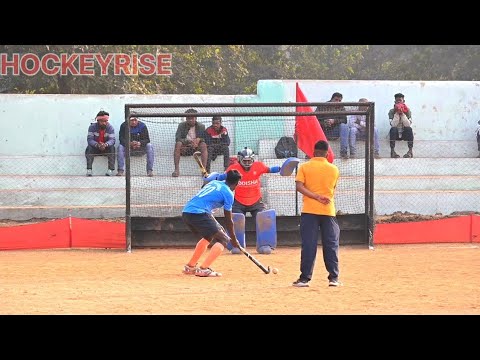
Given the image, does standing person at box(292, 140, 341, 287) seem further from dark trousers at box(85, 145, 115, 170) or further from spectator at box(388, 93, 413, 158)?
spectator at box(388, 93, 413, 158)

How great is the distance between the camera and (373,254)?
1727 cm

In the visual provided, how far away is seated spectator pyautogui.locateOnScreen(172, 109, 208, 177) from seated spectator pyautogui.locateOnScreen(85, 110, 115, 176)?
1931 millimetres

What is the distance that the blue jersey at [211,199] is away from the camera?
13641 mm

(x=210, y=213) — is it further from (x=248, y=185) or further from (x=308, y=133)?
(x=308, y=133)

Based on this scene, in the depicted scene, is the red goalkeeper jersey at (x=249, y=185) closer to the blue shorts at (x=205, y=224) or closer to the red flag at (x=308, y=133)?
the red flag at (x=308, y=133)

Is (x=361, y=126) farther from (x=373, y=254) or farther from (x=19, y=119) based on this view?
(x=19, y=119)

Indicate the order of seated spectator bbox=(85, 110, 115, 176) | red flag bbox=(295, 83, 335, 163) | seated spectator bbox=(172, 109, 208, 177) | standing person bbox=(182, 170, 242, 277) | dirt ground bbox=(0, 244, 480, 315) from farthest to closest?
seated spectator bbox=(85, 110, 115, 176) → seated spectator bbox=(172, 109, 208, 177) → red flag bbox=(295, 83, 335, 163) → standing person bbox=(182, 170, 242, 277) → dirt ground bbox=(0, 244, 480, 315)

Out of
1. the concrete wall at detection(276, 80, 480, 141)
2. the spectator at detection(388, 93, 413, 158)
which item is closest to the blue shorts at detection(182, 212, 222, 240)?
the spectator at detection(388, 93, 413, 158)

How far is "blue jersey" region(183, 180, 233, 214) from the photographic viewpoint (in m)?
13.6

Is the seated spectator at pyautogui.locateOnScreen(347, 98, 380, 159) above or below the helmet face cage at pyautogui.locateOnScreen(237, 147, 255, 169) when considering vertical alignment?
above

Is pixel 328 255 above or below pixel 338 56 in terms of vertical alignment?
below

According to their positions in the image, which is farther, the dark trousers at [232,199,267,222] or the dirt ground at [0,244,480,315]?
the dark trousers at [232,199,267,222]

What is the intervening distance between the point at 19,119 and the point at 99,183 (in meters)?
2.90

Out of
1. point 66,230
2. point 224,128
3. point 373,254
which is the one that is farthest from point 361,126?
point 66,230
